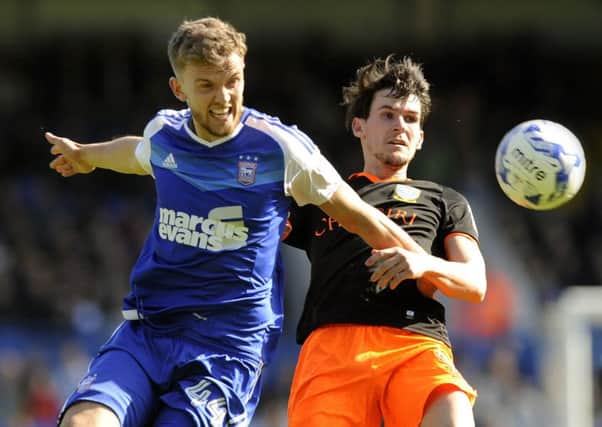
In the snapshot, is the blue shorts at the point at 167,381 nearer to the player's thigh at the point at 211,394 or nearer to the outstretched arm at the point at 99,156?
the player's thigh at the point at 211,394

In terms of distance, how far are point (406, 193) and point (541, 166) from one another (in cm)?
67

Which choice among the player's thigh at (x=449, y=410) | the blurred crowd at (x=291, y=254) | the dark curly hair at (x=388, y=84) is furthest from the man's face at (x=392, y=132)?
the blurred crowd at (x=291, y=254)

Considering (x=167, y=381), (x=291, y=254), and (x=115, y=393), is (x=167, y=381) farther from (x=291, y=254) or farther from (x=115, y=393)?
(x=291, y=254)

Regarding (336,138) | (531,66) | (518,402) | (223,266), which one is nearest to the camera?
(223,266)

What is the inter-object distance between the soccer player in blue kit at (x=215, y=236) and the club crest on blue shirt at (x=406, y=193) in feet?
2.98

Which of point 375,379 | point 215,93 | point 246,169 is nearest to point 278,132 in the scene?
point 246,169

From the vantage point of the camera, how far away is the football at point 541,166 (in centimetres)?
567

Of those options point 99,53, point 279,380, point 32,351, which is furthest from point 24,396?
point 99,53

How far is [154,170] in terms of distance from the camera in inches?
199

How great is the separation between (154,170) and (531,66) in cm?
1490

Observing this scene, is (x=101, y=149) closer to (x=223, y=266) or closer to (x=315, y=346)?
(x=223, y=266)

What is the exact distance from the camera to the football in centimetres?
567

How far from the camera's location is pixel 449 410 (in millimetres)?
5277

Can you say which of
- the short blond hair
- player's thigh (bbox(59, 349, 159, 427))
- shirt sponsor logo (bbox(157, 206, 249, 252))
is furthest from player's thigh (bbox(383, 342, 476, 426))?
the short blond hair
